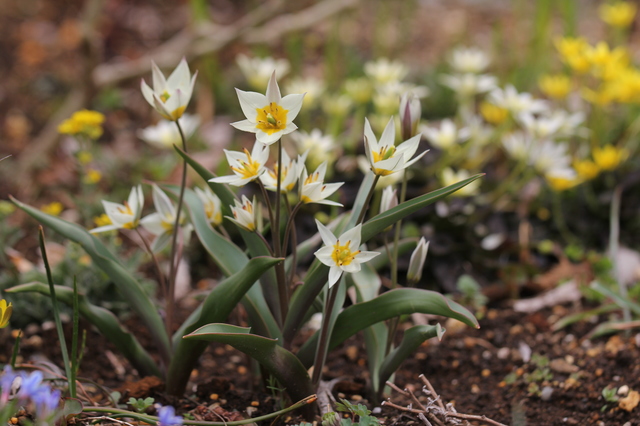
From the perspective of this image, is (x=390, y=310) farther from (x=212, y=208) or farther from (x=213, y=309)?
(x=212, y=208)

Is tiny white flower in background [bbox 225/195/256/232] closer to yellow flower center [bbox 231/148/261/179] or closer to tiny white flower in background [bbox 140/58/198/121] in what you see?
yellow flower center [bbox 231/148/261/179]

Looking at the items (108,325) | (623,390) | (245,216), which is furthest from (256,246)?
(623,390)

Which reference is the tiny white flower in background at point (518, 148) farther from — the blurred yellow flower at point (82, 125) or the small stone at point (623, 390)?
the blurred yellow flower at point (82, 125)

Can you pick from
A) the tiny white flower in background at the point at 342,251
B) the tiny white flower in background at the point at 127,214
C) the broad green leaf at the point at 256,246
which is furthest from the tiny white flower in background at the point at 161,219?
the tiny white flower in background at the point at 342,251

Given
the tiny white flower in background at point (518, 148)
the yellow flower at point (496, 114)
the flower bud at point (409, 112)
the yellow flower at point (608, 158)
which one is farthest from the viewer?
the yellow flower at point (496, 114)

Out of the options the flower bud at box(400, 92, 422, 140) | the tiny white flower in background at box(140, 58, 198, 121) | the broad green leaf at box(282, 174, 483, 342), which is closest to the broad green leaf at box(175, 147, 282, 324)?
the broad green leaf at box(282, 174, 483, 342)

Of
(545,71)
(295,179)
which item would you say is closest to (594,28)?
(545,71)
